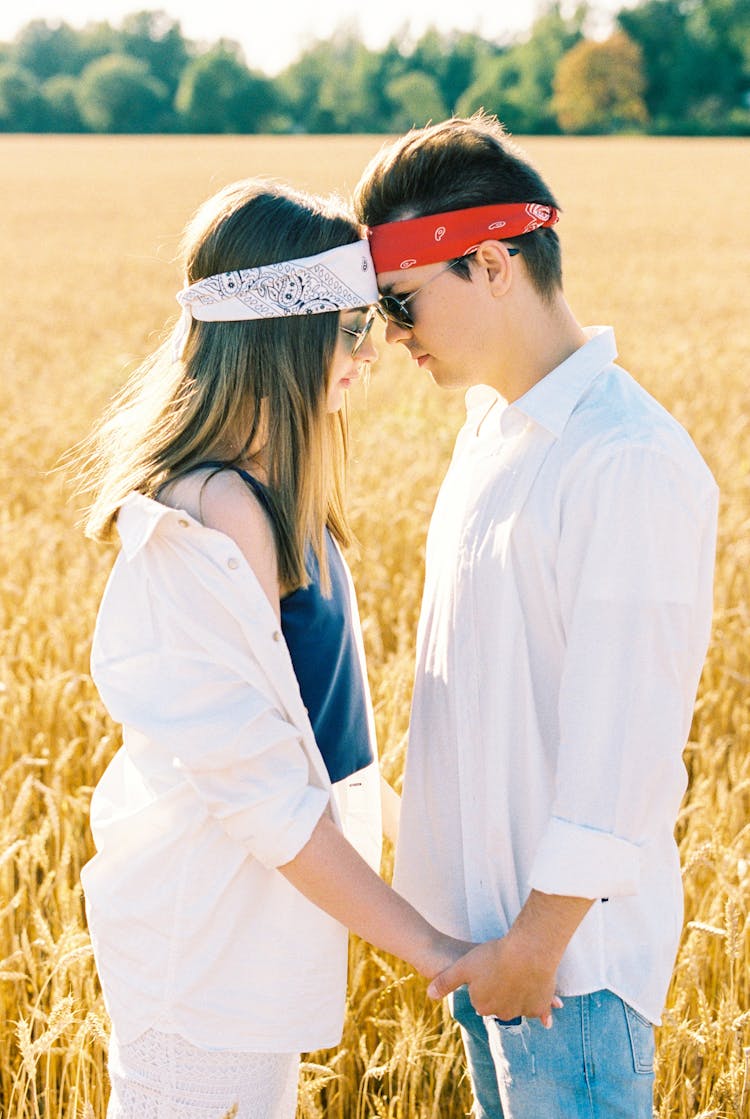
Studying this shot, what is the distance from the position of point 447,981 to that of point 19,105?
9192 cm

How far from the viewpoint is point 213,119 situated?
84812mm

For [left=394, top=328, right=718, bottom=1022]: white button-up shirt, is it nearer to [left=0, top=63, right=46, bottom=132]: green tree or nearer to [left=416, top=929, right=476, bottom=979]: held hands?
[left=416, top=929, right=476, bottom=979]: held hands

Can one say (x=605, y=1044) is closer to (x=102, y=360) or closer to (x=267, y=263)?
(x=267, y=263)

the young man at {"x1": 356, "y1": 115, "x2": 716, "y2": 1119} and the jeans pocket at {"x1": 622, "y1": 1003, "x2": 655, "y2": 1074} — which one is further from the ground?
the young man at {"x1": 356, "y1": 115, "x2": 716, "y2": 1119}

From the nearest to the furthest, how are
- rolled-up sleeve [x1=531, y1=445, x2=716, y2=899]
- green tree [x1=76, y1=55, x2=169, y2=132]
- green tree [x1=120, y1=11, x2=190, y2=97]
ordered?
rolled-up sleeve [x1=531, y1=445, x2=716, y2=899] < green tree [x1=76, y1=55, x2=169, y2=132] < green tree [x1=120, y1=11, x2=190, y2=97]

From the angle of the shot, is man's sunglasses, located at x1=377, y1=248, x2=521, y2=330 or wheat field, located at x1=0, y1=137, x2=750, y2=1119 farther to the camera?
wheat field, located at x1=0, y1=137, x2=750, y2=1119

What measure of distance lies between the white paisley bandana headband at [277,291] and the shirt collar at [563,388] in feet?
0.91

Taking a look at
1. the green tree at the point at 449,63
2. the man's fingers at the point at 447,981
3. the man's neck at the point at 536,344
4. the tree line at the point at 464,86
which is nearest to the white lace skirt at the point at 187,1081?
the man's fingers at the point at 447,981

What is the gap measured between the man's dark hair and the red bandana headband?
0.5 inches

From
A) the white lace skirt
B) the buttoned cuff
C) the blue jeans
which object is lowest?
the white lace skirt

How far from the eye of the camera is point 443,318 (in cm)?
167

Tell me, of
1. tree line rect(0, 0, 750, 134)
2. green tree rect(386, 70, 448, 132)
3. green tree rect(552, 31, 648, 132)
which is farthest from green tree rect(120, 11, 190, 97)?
green tree rect(552, 31, 648, 132)

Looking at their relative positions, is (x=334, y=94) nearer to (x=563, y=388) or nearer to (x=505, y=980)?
(x=563, y=388)

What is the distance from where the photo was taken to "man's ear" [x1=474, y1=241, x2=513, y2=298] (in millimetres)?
1606
